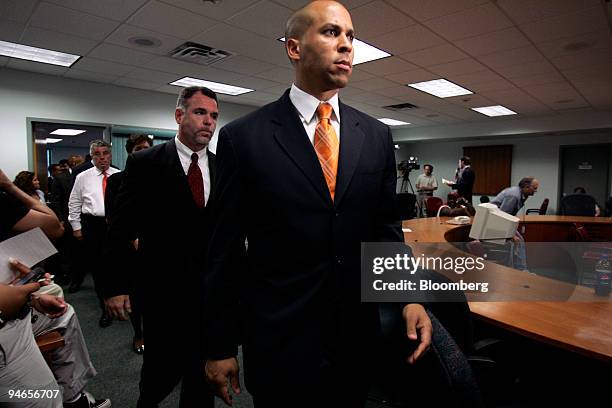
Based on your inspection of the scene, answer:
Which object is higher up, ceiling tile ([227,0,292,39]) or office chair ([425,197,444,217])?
ceiling tile ([227,0,292,39])

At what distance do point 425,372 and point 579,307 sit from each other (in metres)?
0.99

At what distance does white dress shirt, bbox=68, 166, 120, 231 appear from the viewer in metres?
3.24

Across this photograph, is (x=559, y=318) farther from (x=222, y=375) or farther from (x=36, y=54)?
(x=36, y=54)

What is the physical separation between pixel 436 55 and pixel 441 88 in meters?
1.92

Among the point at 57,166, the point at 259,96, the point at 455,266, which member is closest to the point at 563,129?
the point at 259,96

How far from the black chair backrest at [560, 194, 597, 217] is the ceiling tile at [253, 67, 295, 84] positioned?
4863 mm

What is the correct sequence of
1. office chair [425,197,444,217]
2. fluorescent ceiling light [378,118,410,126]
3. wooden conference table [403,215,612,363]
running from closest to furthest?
wooden conference table [403,215,612,363] → office chair [425,197,444,217] → fluorescent ceiling light [378,118,410,126]

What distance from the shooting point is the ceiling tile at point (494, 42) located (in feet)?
12.2

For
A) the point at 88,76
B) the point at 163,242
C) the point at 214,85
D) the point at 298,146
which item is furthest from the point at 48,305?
the point at 214,85

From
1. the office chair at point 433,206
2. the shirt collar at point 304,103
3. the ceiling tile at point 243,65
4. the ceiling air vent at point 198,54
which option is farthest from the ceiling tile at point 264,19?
the office chair at point 433,206

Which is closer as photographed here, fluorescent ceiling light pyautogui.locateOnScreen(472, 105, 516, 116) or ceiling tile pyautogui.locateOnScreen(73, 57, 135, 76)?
ceiling tile pyautogui.locateOnScreen(73, 57, 135, 76)

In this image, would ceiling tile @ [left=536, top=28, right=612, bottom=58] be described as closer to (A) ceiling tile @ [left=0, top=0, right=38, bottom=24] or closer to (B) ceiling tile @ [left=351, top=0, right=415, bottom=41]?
(B) ceiling tile @ [left=351, top=0, right=415, bottom=41]

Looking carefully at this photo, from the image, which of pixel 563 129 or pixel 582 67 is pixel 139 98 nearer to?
pixel 582 67

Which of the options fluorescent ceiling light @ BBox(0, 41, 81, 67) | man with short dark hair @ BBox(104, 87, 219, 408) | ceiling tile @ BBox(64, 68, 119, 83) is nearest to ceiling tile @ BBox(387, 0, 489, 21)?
man with short dark hair @ BBox(104, 87, 219, 408)
